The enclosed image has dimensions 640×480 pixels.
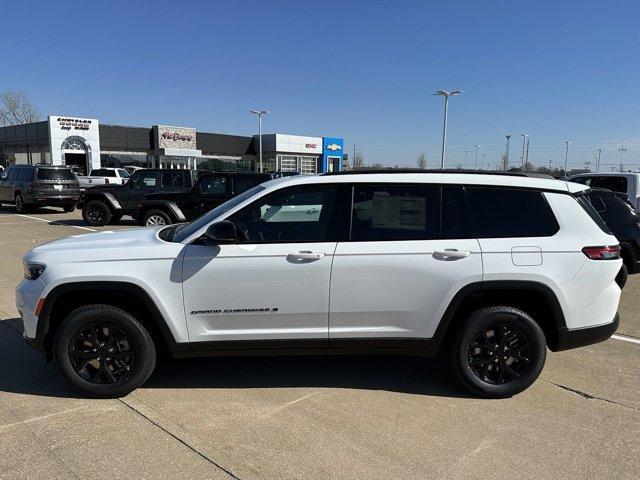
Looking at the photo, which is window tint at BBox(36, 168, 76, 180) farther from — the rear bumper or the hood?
the rear bumper

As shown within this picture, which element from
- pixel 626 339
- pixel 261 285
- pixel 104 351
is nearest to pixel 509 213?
pixel 261 285

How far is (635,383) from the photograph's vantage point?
4.22m

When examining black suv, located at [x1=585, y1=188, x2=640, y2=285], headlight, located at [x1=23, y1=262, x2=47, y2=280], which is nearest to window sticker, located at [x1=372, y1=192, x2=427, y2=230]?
headlight, located at [x1=23, y1=262, x2=47, y2=280]

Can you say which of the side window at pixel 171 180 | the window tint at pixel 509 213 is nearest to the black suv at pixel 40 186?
the side window at pixel 171 180

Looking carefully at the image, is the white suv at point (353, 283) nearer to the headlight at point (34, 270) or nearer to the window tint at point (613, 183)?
the headlight at point (34, 270)

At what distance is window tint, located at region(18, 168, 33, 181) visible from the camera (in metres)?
18.3

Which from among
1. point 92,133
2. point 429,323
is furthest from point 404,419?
point 92,133

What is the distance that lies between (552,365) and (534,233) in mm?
1529

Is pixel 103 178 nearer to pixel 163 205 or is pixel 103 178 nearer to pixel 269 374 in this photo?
pixel 163 205

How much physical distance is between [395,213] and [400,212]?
0.13ft

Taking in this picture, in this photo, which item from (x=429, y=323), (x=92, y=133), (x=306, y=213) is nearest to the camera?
(x=429, y=323)

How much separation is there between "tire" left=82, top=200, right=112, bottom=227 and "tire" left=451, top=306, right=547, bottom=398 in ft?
45.6

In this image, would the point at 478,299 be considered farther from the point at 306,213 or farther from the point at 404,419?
A: the point at 306,213

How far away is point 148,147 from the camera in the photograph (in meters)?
48.3
